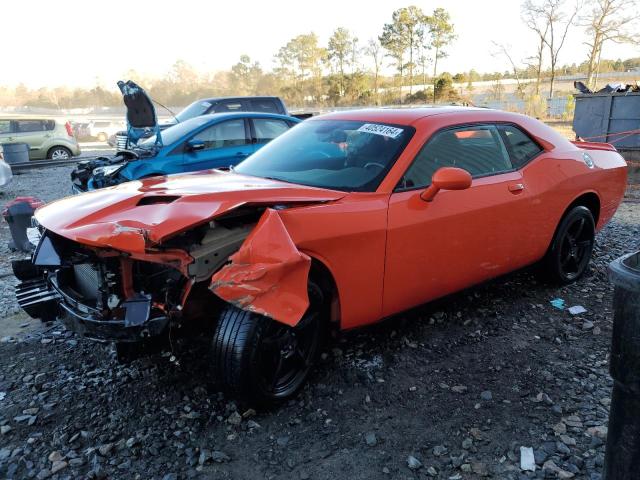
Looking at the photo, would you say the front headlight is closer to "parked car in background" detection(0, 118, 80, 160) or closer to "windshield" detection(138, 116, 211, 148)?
"windshield" detection(138, 116, 211, 148)

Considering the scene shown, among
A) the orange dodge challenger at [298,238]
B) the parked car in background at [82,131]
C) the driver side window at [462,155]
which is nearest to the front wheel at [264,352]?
the orange dodge challenger at [298,238]

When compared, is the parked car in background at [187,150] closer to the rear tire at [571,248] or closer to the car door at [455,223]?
the car door at [455,223]

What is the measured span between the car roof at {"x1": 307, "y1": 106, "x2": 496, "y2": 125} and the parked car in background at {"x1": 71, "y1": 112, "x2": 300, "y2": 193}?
3.57 m

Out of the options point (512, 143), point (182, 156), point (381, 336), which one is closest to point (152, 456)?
point (381, 336)

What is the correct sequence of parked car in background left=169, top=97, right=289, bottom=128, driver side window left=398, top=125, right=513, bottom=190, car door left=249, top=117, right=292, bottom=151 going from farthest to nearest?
parked car in background left=169, top=97, right=289, bottom=128 < car door left=249, top=117, right=292, bottom=151 < driver side window left=398, top=125, right=513, bottom=190

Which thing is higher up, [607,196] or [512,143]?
[512,143]

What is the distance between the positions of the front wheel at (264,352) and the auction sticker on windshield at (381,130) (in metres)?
1.23

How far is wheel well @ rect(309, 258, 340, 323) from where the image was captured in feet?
8.51

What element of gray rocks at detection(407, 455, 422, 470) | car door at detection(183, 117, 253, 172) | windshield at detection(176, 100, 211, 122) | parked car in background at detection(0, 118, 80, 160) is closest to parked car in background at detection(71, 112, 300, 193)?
car door at detection(183, 117, 253, 172)

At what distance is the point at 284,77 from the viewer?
175 feet

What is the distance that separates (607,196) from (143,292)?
4.13m

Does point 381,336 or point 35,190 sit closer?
point 381,336

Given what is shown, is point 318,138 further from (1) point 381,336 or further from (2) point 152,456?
(2) point 152,456

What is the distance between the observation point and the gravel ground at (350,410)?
2268 millimetres
